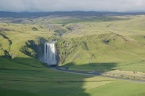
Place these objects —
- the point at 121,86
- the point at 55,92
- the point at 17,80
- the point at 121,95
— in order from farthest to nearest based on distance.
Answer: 1. the point at 17,80
2. the point at 121,86
3. the point at 55,92
4. the point at 121,95

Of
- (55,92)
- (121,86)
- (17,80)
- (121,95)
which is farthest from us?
(17,80)

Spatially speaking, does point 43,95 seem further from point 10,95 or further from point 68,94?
point 10,95

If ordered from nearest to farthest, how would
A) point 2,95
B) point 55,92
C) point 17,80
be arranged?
point 2,95 < point 55,92 < point 17,80

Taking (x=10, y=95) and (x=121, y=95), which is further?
(x=121, y=95)

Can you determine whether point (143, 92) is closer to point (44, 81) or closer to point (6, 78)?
point (44, 81)

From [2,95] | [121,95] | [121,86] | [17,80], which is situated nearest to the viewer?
[2,95]

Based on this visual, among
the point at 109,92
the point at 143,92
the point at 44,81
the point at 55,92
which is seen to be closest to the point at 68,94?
the point at 55,92

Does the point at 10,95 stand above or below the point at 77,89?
above

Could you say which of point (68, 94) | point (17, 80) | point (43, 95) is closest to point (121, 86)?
point (68, 94)

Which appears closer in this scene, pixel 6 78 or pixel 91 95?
pixel 91 95
